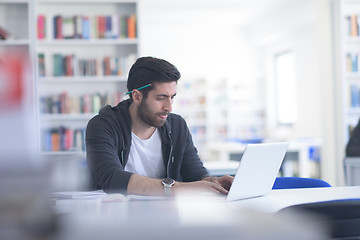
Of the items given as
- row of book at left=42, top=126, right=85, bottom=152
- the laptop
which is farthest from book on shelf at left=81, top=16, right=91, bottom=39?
the laptop

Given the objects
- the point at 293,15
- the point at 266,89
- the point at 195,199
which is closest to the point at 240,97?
the point at 266,89

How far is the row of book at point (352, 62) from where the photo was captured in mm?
5570

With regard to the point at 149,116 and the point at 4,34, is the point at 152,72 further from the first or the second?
the point at 4,34

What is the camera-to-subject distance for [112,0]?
16.9ft

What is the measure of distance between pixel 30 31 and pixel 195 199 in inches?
193

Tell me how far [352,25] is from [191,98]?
508 centimetres

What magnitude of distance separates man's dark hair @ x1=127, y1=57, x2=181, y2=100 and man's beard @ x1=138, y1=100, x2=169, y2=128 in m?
0.07

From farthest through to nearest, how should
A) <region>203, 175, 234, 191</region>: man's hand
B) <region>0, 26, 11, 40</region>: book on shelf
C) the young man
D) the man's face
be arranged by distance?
<region>0, 26, 11, 40</region>: book on shelf < the man's face < the young man < <region>203, 175, 234, 191</region>: man's hand

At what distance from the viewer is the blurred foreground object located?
326mm

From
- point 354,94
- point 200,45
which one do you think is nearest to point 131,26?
point 354,94

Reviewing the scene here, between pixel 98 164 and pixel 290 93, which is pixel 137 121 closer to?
pixel 98 164

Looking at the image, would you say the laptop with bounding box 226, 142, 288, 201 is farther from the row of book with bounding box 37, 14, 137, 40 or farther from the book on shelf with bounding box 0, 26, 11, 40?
the book on shelf with bounding box 0, 26, 11, 40

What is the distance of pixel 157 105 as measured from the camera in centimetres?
234

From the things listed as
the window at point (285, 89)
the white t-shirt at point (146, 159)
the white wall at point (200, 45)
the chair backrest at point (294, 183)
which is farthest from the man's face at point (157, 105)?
the white wall at point (200, 45)
